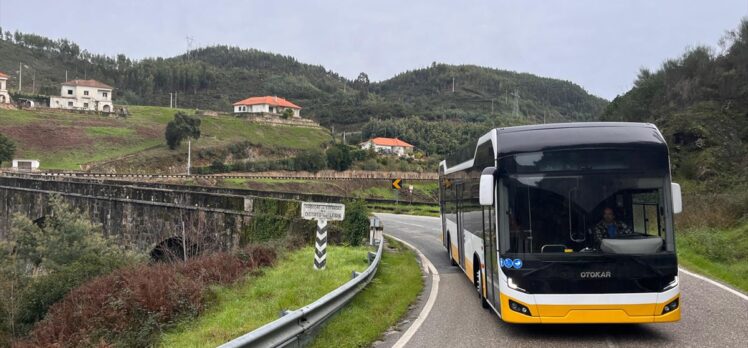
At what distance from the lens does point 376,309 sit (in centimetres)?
991

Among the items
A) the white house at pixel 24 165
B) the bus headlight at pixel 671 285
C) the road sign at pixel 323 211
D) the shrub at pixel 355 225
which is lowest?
the bus headlight at pixel 671 285

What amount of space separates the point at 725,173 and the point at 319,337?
41.0 meters

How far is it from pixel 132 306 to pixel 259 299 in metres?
2.40

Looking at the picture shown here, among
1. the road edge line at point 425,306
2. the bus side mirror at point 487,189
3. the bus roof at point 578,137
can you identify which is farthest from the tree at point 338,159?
the bus side mirror at point 487,189

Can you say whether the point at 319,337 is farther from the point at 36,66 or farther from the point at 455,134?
the point at 36,66

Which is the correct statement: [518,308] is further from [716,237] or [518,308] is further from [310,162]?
[310,162]

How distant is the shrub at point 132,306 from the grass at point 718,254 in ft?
37.1

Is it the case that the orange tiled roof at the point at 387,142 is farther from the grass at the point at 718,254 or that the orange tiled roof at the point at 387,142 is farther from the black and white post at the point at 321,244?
the black and white post at the point at 321,244

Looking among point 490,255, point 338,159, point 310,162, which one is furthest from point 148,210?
point 338,159

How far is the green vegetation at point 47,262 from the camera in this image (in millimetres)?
16172

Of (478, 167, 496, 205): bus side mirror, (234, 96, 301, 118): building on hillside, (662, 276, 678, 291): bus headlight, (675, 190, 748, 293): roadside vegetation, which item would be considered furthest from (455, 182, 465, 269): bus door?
(234, 96, 301, 118): building on hillside

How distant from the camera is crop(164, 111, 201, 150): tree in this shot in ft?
270

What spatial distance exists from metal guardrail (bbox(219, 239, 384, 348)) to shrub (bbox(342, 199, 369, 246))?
31.4ft

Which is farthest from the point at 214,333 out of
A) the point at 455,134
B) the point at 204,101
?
the point at 204,101
